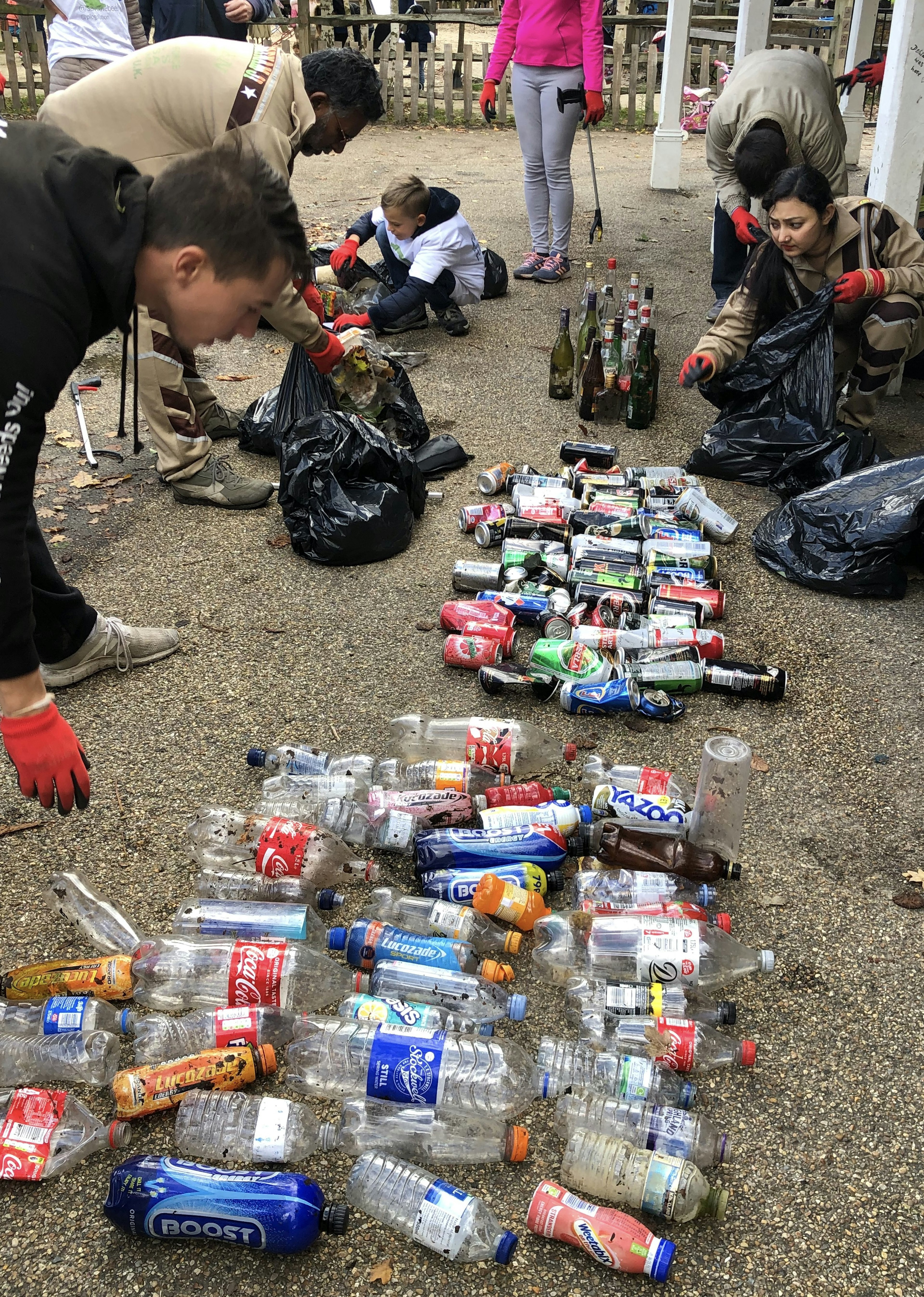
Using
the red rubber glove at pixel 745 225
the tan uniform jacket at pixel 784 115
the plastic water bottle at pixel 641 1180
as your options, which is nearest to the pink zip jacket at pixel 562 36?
the tan uniform jacket at pixel 784 115

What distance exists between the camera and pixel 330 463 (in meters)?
4.30

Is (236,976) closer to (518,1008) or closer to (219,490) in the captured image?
(518,1008)

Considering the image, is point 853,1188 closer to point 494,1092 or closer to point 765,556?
point 494,1092

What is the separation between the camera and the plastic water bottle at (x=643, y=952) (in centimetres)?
240

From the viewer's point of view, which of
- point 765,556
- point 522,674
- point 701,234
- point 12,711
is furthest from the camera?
point 701,234

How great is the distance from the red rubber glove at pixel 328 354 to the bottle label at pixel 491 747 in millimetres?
2133

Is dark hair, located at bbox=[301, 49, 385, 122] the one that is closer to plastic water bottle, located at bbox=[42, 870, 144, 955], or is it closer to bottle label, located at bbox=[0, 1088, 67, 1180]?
plastic water bottle, located at bbox=[42, 870, 144, 955]

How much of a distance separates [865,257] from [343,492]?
8.69ft

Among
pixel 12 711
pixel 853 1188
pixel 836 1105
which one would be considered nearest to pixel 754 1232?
pixel 853 1188

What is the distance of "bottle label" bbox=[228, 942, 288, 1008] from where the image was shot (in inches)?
93.4

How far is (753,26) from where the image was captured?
811 centimetres

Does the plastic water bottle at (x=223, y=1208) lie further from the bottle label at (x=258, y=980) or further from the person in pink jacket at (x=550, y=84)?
the person in pink jacket at (x=550, y=84)

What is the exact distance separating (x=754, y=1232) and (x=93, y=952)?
1668 millimetres

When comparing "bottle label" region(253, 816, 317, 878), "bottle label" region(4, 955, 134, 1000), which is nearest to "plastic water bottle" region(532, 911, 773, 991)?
"bottle label" region(253, 816, 317, 878)
